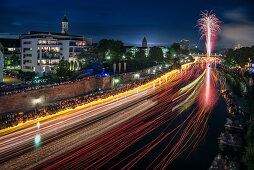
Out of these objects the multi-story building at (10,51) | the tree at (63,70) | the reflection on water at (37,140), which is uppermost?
the multi-story building at (10,51)

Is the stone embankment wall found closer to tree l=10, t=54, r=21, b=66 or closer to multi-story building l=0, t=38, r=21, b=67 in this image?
tree l=10, t=54, r=21, b=66

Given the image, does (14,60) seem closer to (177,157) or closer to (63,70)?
(63,70)

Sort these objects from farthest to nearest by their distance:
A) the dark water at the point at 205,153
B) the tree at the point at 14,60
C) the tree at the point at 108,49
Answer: the tree at the point at 108,49 → the tree at the point at 14,60 → the dark water at the point at 205,153

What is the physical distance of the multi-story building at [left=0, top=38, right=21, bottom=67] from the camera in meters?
46.8

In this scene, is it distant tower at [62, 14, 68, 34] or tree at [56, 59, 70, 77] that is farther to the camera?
distant tower at [62, 14, 68, 34]

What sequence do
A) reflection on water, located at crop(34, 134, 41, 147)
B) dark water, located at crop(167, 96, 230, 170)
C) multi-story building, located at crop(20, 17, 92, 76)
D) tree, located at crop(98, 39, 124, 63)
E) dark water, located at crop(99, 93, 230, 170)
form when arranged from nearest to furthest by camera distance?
dark water, located at crop(99, 93, 230, 170) < dark water, located at crop(167, 96, 230, 170) < reflection on water, located at crop(34, 134, 41, 147) < multi-story building, located at crop(20, 17, 92, 76) < tree, located at crop(98, 39, 124, 63)

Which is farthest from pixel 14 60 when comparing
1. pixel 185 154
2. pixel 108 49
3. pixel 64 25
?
pixel 185 154

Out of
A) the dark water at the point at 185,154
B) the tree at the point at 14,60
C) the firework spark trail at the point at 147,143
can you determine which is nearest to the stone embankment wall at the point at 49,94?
the firework spark trail at the point at 147,143

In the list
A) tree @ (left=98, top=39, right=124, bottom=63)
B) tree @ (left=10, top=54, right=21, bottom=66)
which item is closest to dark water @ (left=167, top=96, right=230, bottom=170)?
tree @ (left=98, top=39, right=124, bottom=63)

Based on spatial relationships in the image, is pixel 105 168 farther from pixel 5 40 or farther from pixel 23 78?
pixel 5 40

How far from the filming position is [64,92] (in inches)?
1172

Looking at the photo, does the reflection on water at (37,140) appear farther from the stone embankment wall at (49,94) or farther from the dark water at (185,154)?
the stone embankment wall at (49,94)

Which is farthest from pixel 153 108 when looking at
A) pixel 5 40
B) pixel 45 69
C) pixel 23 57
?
pixel 5 40

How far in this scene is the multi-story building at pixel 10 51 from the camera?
154 feet
